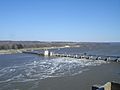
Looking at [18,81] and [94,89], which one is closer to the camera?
[94,89]

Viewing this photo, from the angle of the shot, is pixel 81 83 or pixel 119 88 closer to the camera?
pixel 119 88

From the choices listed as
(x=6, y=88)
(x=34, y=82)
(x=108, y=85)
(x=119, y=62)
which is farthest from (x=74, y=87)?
(x=119, y=62)

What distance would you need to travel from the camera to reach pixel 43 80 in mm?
24625

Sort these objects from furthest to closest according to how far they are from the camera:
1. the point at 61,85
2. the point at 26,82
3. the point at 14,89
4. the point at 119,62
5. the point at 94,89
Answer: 1. the point at 119,62
2. the point at 26,82
3. the point at 61,85
4. the point at 14,89
5. the point at 94,89

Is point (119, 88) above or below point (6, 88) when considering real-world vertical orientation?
above

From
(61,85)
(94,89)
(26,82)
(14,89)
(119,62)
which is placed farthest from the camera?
(119,62)

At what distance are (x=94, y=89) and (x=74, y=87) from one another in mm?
9523

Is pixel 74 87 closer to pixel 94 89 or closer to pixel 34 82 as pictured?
pixel 34 82

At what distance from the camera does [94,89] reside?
38.0 feet

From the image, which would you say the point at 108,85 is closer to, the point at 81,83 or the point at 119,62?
the point at 81,83

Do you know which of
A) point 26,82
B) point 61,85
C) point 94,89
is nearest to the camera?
point 94,89

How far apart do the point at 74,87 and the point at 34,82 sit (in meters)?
4.87

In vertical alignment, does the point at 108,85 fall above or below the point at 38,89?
above

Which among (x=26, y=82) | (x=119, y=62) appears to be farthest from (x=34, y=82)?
(x=119, y=62)
